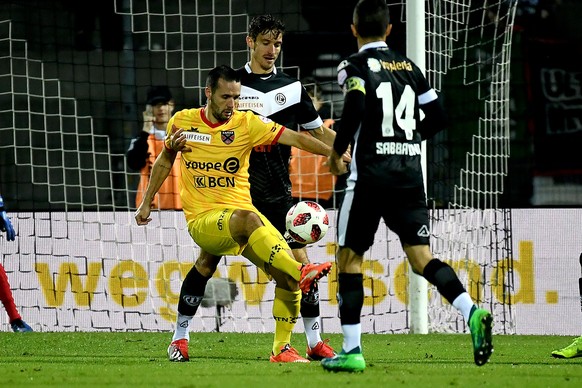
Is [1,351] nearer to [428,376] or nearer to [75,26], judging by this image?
[428,376]

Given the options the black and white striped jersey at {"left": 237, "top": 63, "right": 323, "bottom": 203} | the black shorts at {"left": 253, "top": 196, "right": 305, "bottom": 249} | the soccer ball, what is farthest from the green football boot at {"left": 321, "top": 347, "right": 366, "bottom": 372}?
the black and white striped jersey at {"left": 237, "top": 63, "right": 323, "bottom": 203}

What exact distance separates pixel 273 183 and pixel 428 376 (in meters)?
2.20

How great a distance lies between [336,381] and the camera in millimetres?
6012

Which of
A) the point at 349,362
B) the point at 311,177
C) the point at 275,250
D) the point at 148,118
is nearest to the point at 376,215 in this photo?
the point at 349,362

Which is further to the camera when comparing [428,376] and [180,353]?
[180,353]

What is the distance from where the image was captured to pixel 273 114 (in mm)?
8195

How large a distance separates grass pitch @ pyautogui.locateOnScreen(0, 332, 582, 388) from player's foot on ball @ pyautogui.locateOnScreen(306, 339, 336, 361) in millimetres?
285

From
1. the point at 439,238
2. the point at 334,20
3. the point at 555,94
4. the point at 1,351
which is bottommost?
the point at 1,351

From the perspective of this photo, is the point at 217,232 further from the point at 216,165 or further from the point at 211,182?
the point at 216,165

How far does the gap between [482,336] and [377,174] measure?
103 centimetres

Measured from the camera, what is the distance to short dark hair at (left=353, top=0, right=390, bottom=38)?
6.44m

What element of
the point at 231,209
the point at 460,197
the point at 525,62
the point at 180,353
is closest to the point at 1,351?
the point at 180,353

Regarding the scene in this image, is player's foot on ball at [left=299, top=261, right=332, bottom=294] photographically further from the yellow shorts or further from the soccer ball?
the soccer ball

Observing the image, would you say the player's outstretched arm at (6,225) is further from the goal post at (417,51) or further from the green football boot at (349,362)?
the green football boot at (349,362)
